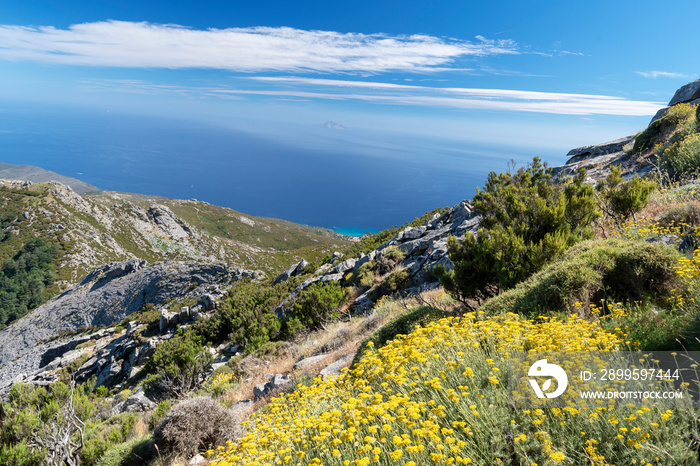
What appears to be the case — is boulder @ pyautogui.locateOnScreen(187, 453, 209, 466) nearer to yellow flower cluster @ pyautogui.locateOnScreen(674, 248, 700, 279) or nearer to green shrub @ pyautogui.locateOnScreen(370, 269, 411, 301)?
yellow flower cluster @ pyautogui.locateOnScreen(674, 248, 700, 279)

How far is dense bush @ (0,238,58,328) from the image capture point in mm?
66875

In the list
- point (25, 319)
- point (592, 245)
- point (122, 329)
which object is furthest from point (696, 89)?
point (25, 319)

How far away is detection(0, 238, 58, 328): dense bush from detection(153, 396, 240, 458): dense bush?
287ft

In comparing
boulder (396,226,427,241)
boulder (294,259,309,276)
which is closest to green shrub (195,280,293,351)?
boulder (294,259,309,276)

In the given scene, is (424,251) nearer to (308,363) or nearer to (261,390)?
(308,363)

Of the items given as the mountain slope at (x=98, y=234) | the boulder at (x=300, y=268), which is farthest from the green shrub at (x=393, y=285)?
the mountain slope at (x=98, y=234)

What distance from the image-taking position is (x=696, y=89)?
21.0m

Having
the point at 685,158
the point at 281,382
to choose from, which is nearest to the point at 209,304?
the point at 281,382

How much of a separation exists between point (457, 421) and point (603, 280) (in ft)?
14.7

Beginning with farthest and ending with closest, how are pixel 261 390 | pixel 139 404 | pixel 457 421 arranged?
pixel 139 404
pixel 261 390
pixel 457 421

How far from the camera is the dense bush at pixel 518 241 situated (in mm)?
7211

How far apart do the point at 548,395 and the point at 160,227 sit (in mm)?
100728

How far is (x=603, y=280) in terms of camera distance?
553 cm

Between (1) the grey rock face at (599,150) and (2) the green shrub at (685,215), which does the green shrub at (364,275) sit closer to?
(2) the green shrub at (685,215)
